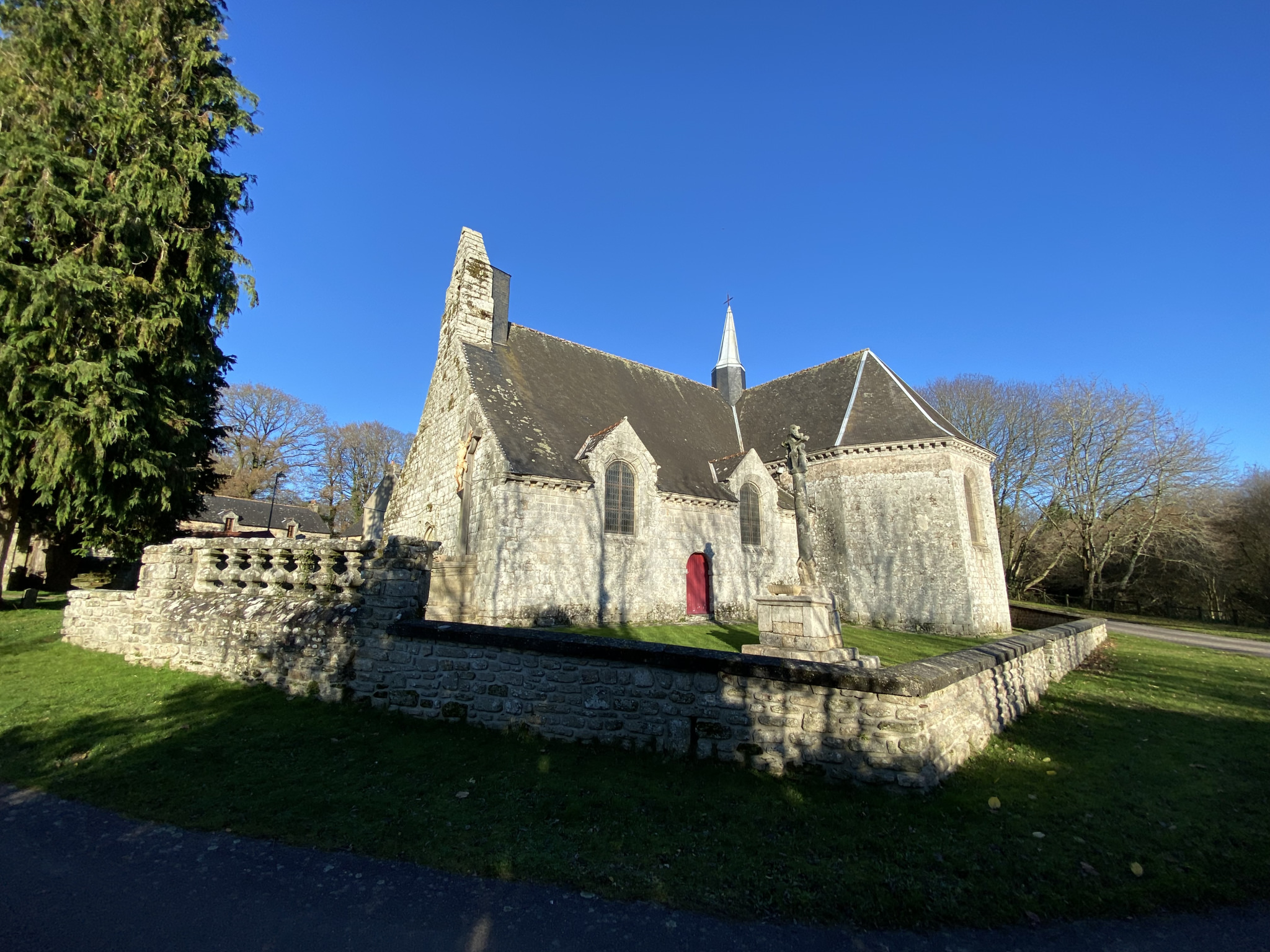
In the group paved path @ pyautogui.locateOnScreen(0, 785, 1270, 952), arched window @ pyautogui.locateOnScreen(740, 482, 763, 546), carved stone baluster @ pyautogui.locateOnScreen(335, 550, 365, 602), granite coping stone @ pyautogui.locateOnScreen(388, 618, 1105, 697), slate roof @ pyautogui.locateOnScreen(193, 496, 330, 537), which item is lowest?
paved path @ pyautogui.locateOnScreen(0, 785, 1270, 952)

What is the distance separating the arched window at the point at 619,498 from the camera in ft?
55.1

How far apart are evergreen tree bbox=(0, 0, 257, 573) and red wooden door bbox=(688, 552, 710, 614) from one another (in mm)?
14430

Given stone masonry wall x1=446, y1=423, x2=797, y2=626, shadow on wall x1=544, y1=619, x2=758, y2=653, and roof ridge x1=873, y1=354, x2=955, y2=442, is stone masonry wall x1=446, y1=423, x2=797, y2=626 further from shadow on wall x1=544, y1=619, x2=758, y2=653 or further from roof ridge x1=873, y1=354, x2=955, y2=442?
roof ridge x1=873, y1=354, x2=955, y2=442

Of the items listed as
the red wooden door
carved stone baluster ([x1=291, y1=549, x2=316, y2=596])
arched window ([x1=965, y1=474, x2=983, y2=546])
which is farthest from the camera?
arched window ([x1=965, y1=474, x2=983, y2=546])

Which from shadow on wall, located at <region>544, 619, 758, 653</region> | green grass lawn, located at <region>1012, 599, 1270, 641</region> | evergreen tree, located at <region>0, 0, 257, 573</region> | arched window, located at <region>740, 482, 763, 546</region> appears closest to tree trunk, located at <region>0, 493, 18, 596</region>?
evergreen tree, located at <region>0, 0, 257, 573</region>

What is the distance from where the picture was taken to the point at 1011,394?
3488 cm

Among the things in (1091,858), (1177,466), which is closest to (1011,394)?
(1177,466)

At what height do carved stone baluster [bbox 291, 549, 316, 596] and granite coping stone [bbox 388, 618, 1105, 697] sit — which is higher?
carved stone baluster [bbox 291, 549, 316, 596]

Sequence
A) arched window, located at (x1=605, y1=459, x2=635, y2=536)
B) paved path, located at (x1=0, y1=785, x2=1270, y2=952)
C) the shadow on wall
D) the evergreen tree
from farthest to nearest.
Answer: arched window, located at (x1=605, y1=459, x2=635, y2=536) → the shadow on wall → the evergreen tree → paved path, located at (x1=0, y1=785, x2=1270, y2=952)

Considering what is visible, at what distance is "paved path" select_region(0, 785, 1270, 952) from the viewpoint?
Result: 320 centimetres

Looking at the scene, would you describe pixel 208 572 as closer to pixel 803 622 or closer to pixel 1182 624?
pixel 803 622

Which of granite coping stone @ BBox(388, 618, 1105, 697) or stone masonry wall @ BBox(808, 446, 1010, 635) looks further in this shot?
stone masonry wall @ BBox(808, 446, 1010, 635)

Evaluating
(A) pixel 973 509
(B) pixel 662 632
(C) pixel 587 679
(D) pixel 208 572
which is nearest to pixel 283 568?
(D) pixel 208 572

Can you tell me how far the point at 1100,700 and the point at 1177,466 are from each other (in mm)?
28674
